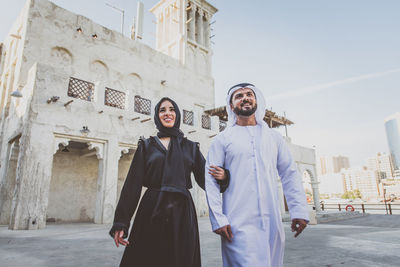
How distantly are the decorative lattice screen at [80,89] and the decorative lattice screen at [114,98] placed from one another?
0.59m

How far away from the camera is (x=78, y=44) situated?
12.4 meters

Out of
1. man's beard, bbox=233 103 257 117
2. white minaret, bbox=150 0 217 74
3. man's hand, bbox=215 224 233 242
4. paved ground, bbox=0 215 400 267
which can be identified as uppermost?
white minaret, bbox=150 0 217 74

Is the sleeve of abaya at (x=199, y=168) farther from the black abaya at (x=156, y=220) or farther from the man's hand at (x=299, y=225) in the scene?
the man's hand at (x=299, y=225)

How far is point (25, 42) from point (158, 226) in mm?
12134

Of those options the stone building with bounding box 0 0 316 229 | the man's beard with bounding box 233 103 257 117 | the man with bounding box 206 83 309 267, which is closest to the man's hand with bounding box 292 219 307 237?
the man with bounding box 206 83 309 267

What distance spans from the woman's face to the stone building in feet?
23.5

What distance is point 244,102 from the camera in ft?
7.70

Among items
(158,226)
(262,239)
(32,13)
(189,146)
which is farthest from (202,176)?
(32,13)

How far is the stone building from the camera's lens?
805 cm

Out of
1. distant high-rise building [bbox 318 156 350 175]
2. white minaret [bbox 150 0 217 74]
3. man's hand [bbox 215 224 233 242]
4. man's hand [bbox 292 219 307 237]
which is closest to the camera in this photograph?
man's hand [bbox 215 224 233 242]

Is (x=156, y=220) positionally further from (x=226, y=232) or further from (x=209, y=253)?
(x=209, y=253)

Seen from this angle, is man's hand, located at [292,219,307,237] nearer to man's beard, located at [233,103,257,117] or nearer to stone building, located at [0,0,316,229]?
man's beard, located at [233,103,257,117]

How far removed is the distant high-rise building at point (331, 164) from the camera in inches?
6097

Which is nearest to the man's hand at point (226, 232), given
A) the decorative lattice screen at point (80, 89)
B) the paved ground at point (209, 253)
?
the paved ground at point (209, 253)
